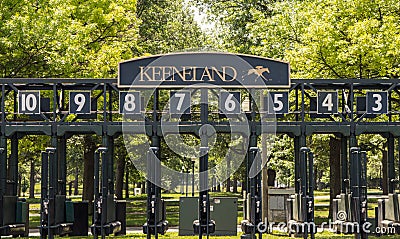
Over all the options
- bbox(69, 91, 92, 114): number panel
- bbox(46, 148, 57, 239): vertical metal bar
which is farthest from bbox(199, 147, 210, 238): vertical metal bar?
bbox(46, 148, 57, 239): vertical metal bar

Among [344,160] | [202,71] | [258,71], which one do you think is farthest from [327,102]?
[202,71]

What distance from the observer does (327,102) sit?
2086 cm

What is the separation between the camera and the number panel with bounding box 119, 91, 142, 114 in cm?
2028

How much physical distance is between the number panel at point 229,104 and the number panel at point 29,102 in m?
5.28

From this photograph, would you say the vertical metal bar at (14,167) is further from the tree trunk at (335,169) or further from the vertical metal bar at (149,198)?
the tree trunk at (335,169)

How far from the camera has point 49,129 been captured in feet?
65.7

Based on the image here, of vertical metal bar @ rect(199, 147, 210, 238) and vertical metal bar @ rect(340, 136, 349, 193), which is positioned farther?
vertical metal bar @ rect(340, 136, 349, 193)

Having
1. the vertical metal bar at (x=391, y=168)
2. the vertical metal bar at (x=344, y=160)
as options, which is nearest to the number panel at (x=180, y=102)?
the vertical metal bar at (x=344, y=160)

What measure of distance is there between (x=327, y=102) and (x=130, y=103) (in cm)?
576

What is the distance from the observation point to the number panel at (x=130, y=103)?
20.3 m

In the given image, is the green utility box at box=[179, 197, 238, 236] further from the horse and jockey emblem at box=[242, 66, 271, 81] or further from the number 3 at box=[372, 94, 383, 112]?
the number 3 at box=[372, 94, 383, 112]

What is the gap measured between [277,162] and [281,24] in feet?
29.1

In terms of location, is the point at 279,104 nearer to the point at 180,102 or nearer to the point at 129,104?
the point at 180,102

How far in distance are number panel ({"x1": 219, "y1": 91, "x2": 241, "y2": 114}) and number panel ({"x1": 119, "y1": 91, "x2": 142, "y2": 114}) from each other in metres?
2.40
